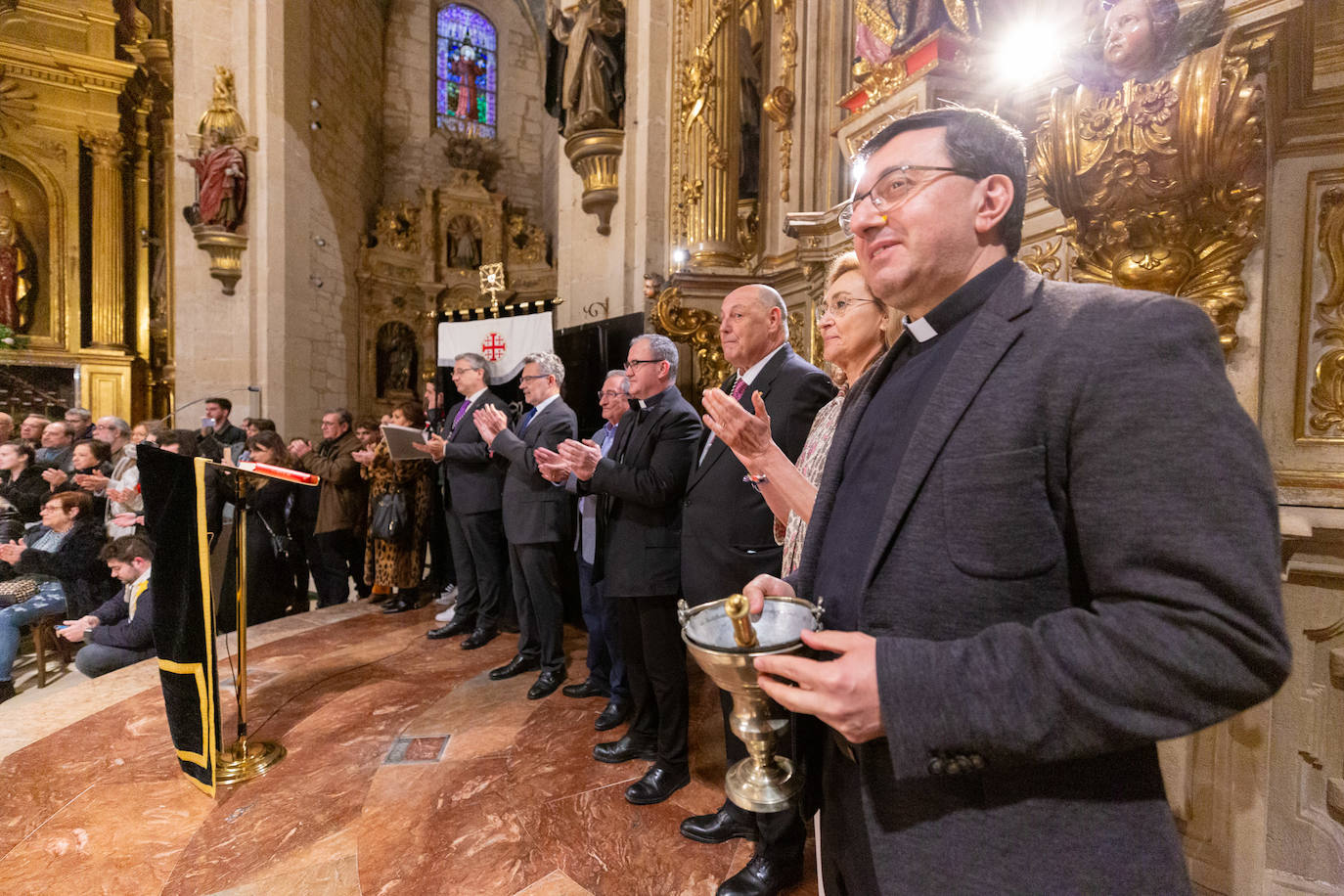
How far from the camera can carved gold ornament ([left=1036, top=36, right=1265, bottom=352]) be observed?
60.9 inches

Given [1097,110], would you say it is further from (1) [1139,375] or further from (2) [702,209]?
(2) [702,209]

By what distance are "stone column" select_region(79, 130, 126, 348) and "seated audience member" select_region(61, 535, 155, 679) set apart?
8777mm

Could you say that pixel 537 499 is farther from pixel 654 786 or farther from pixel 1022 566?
pixel 1022 566

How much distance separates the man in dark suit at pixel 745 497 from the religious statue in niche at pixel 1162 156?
87 cm

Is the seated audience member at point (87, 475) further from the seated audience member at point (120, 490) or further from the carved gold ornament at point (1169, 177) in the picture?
Result: the carved gold ornament at point (1169, 177)

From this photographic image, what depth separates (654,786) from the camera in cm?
253

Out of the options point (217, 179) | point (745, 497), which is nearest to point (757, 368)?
point (745, 497)

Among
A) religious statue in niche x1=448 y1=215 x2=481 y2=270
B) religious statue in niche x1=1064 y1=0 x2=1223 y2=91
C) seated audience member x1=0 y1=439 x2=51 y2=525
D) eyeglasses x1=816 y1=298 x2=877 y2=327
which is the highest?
→ religious statue in niche x1=448 y1=215 x2=481 y2=270

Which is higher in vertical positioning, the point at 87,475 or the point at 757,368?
the point at 757,368

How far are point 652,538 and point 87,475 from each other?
16.3 feet

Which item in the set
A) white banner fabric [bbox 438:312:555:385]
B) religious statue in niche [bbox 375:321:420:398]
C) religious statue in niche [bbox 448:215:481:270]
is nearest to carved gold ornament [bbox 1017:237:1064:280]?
white banner fabric [bbox 438:312:555:385]

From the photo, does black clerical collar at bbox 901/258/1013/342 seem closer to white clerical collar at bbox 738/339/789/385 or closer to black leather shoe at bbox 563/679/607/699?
white clerical collar at bbox 738/339/789/385

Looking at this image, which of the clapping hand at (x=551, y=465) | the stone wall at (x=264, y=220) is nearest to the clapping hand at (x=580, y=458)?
the clapping hand at (x=551, y=465)

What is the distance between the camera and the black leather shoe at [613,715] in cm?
315
